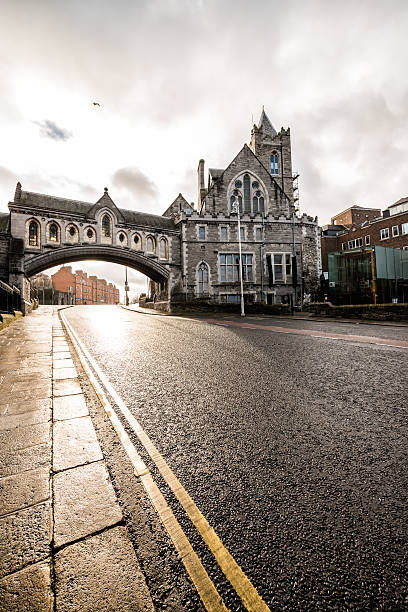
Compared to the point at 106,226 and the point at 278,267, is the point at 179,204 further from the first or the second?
the point at 278,267

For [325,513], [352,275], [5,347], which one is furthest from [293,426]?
[352,275]

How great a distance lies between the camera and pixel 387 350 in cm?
589

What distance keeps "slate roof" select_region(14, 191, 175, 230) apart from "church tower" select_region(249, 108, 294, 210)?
57.2 ft

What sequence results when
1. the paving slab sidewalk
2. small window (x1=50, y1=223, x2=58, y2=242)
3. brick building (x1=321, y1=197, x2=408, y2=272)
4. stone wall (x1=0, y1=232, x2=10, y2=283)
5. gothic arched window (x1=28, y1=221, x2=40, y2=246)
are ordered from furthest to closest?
brick building (x1=321, y1=197, x2=408, y2=272) < small window (x1=50, y1=223, x2=58, y2=242) < gothic arched window (x1=28, y1=221, x2=40, y2=246) < stone wall (x1=0, y1=232, x2=10, y2=283) < the paving slab sidewalk

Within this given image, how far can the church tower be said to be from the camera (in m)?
36.9

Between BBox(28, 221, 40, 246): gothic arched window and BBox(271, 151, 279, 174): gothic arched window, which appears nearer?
BBox(28, 221, 40, 246): gothic arched window

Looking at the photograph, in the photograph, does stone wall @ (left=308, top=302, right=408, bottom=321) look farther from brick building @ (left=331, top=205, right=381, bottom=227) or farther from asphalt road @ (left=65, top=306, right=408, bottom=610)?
brick building @ (left=331, top=205, right=381, bottom=227)

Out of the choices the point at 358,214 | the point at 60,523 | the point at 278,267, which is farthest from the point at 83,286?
the point at 60,523

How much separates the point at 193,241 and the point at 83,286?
79750 mm

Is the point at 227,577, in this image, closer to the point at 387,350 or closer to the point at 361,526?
the point at 361,526

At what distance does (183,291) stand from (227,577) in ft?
89.4

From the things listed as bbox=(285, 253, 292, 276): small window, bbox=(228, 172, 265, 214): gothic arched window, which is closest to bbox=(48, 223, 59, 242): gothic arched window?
bbox=(228, 172, 265, 214): gothic arched window

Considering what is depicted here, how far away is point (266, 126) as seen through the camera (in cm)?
3809

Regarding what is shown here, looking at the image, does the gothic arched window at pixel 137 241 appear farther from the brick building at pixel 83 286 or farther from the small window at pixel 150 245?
the brick building at pixel 83 286
